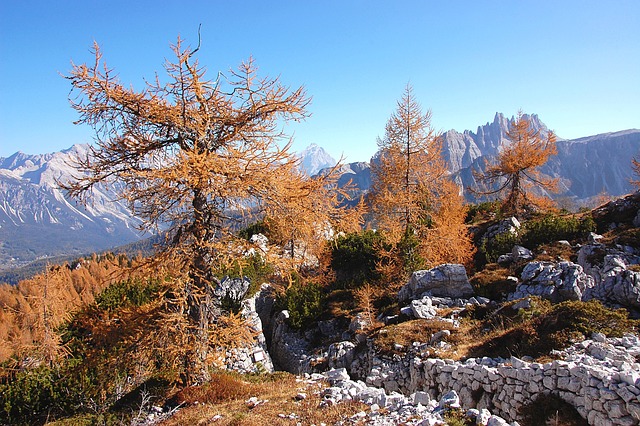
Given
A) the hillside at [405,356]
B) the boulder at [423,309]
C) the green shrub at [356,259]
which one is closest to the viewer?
the hillside at [405,356]

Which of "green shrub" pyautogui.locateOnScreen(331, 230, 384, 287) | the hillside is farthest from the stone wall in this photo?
"green shrub" pyautogui.locateOnScreen(331, 230, 384, 287)

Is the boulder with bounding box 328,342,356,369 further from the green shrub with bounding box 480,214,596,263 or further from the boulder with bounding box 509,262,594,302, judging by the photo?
the green shrub with bounding box 480,214,596,263

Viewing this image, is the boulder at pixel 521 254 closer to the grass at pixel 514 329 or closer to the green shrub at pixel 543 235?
the green shrub at pixel 543 235

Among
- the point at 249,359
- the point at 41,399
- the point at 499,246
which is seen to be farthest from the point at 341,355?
the point at 499,246

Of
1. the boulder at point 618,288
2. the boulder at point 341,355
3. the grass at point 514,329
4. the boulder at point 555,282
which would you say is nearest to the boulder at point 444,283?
the grass at point 514,329

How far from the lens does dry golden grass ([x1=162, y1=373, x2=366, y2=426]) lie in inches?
271

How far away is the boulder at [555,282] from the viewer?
12602 millimetres

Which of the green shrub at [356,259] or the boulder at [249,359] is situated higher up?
the green shrub at [356,259]

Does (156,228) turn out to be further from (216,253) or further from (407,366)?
(407,366)

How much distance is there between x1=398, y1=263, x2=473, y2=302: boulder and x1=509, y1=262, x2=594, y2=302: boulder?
2.04 m

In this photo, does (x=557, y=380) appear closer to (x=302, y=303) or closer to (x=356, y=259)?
(x=302, y=303)

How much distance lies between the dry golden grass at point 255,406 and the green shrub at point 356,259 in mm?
12096

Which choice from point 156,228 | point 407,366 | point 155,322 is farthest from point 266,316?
point 156,228

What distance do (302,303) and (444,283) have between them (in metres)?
8.01
